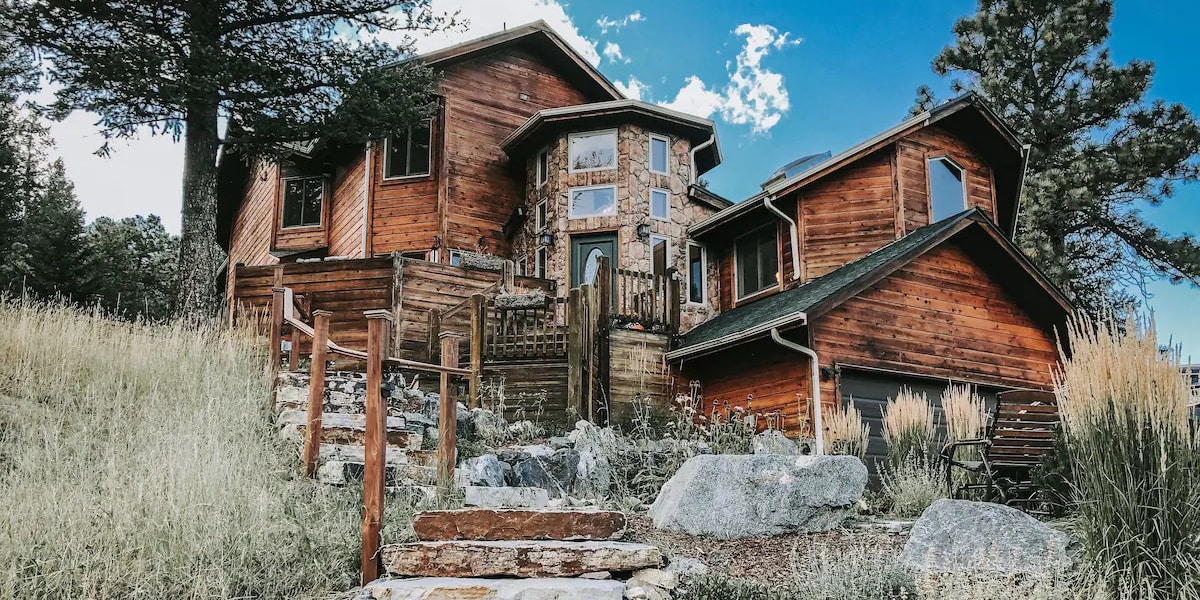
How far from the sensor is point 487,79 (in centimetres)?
2059

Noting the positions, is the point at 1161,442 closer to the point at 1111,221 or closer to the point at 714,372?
the point at 714,372

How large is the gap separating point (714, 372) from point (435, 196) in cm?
745

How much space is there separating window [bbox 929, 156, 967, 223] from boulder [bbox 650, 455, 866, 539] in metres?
10.6

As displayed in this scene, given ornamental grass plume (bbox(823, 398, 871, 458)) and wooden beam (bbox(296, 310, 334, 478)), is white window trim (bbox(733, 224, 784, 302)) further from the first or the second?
wooden beam (bbox(296, 310, 334, 478))

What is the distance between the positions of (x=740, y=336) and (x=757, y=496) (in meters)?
6.23

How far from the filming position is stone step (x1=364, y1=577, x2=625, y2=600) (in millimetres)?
5039

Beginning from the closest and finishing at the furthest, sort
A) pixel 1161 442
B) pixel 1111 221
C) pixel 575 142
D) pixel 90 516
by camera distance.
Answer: pixel 1161 442 < pixel 90 516 < pixel 575 142 < pixel 1111 221

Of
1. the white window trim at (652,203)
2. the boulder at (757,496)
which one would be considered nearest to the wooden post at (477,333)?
the white window trim at (652,203)

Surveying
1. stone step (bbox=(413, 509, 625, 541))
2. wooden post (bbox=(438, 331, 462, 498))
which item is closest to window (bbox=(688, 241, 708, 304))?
wooden post (bbox=(438, 331, 462, 498))

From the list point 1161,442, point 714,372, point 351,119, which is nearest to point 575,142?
point 351,119

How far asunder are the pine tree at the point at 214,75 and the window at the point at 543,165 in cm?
344

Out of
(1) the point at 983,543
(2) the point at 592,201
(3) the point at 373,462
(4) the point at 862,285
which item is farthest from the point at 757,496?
(2) the point at 592,201

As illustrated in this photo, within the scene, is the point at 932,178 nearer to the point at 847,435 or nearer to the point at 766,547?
the point at 847,435

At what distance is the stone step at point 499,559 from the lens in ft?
17.6
